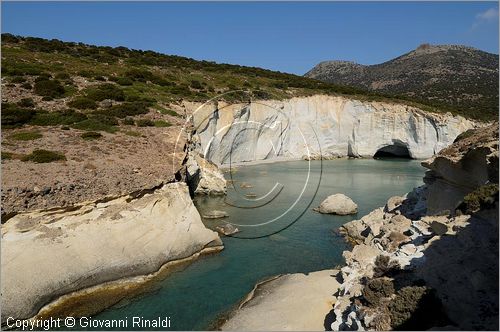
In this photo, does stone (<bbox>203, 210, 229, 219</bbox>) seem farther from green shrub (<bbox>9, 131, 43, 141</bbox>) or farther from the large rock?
green shrub (<bbox>9, 131, 43, 141</bbox>)

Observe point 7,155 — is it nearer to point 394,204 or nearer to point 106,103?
point 106,103

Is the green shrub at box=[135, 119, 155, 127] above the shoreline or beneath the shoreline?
above

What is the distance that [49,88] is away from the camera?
32.9 meters

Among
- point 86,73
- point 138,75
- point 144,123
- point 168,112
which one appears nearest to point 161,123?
point 144,123

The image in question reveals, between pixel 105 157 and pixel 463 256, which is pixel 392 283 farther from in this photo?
pixel 105 157

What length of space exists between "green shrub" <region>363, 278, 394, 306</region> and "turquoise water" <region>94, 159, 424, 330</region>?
5285 millimetres

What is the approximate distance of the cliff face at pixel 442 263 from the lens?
10.2m

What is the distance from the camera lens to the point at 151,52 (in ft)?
241

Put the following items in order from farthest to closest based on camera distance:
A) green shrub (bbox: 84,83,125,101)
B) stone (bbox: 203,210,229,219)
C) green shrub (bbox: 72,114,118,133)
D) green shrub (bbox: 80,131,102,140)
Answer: green shrub (bbox: 84,83,125,101) < stone (bbox: 203,210,229,219) < green shrub (bbox: 72,114,118,133) < green shrub (bbox: 80,131,102,140)

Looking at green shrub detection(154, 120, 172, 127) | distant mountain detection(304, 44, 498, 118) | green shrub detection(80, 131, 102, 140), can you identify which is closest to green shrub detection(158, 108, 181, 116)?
green shrub detection(154, 120, 172, 127)

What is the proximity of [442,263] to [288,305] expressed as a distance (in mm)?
5417

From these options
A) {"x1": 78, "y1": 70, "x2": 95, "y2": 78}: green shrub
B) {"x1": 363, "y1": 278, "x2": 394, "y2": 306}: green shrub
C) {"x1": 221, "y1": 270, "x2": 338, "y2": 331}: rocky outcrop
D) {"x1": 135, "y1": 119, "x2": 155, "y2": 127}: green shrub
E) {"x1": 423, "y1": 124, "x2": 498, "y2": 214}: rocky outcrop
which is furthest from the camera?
{"x1": 78, "y1": 70, "x2": 95, "y2": 78}: green shrub

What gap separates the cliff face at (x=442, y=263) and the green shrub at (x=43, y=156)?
48.4ft

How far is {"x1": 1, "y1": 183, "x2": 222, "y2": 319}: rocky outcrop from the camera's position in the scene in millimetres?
13930
